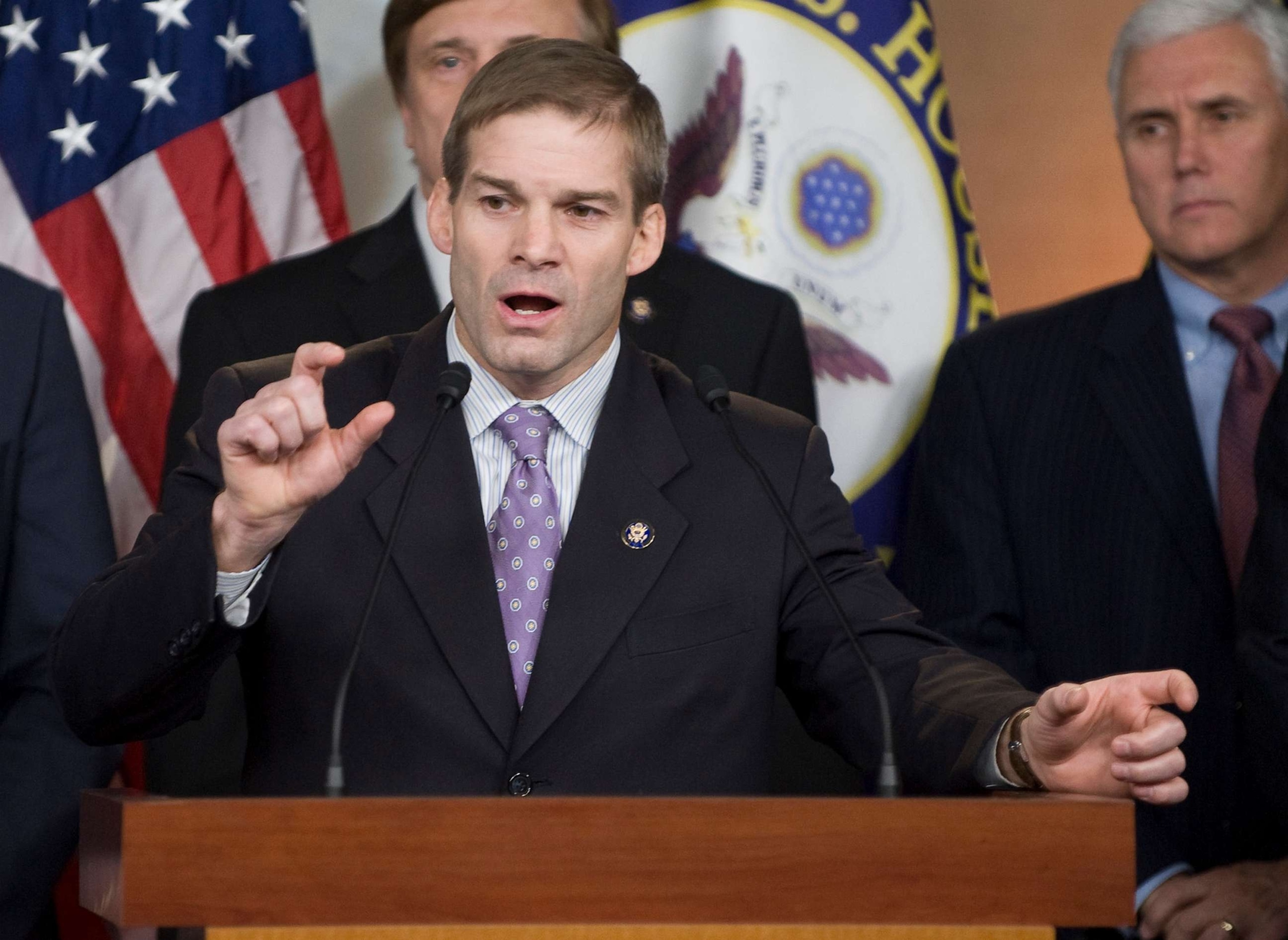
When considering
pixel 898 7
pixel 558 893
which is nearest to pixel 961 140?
pixel 898 7

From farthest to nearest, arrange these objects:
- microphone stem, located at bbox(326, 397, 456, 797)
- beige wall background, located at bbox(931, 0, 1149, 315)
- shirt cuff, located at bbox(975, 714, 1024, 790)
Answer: beige wall background, located at bbox(931, 0, 1149, 315), shirt cuff, located at bbox(975, 714, 1024, 790), microphone stem, located at bbox(326, 397, 456, 797)

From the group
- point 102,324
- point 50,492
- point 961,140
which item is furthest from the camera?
point 961,140

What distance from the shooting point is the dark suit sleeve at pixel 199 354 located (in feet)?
9.11

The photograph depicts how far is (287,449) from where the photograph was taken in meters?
1.58

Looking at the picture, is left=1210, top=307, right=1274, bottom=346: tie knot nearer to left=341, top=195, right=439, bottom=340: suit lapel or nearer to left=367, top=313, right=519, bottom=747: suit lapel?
left=341, top=195, right=439, bottom=340: suit lapel

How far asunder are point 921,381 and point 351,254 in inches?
46.0

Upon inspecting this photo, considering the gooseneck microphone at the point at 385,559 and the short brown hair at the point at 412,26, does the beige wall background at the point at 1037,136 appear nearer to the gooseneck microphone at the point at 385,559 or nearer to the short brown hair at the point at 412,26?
the short brown hair at the point at 412,26

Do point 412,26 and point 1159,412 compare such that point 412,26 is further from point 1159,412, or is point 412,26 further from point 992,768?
point 992,768

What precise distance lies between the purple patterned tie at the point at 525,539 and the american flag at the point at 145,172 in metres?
1.35

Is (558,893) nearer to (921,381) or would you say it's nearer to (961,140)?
(921,381)

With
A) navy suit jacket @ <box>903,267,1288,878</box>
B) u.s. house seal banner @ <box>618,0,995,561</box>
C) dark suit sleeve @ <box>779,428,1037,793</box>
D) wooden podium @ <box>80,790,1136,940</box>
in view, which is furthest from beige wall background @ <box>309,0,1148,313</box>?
wooden podium @ <box>80,790,1136,940</box>

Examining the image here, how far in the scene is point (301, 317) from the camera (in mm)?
2898

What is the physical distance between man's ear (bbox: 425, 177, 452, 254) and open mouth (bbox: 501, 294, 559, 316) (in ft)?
0.43

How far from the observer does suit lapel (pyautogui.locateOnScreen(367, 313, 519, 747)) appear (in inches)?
74.5
